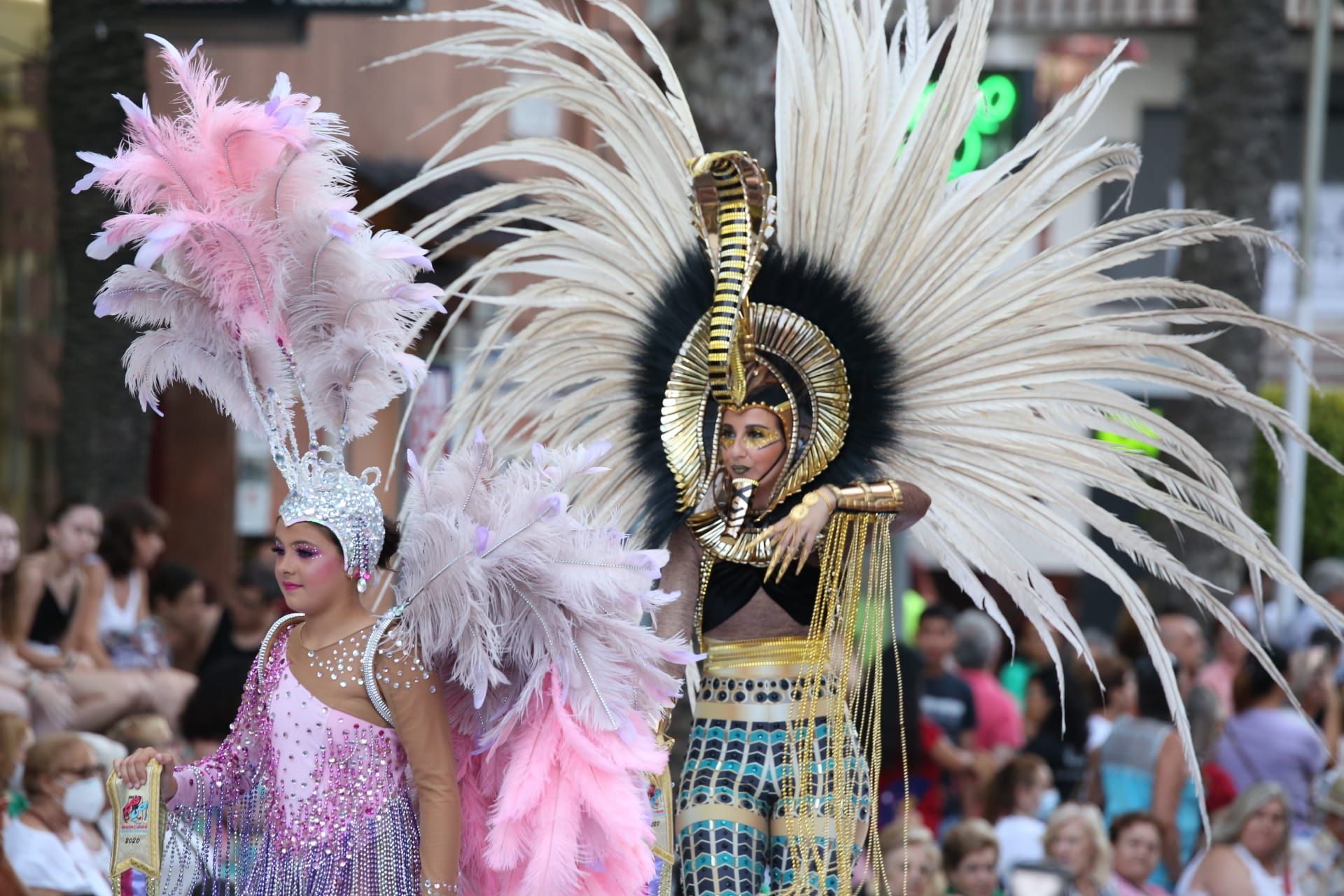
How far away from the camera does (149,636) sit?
7879mm

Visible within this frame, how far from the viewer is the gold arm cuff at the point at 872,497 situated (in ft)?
16.0

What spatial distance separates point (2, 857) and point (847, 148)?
3197mm

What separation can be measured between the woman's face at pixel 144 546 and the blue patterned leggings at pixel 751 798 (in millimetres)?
3916

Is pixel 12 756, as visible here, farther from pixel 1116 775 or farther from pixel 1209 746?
pixel 1209 746

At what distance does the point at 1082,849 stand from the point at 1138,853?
58 centimetres

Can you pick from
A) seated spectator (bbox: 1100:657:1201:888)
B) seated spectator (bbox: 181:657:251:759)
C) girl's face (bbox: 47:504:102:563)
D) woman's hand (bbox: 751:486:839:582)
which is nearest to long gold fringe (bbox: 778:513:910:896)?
woman's hand (bbox: 751:486:839:582)

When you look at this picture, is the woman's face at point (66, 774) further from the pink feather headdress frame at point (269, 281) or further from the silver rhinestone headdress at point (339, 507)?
the silver rhinestone headdress at point (339, 507)

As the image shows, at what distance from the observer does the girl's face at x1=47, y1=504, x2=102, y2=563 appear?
770 cm

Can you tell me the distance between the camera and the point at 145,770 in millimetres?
4152

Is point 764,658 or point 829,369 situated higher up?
point 829,369

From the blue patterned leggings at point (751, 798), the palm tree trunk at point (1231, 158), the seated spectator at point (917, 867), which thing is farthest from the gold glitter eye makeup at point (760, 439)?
the palm tree trunk at point (1231, 158)

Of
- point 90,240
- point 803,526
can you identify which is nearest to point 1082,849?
point 803,526

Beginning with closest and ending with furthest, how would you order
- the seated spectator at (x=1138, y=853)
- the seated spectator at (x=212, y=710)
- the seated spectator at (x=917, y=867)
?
the seated spectator at (x=212, y=710) < the seated spectator at (x=917, y=867) < the seated spectator at (x=1138, y=853)

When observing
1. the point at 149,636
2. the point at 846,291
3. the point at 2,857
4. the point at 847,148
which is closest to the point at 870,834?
the point at 846,291
